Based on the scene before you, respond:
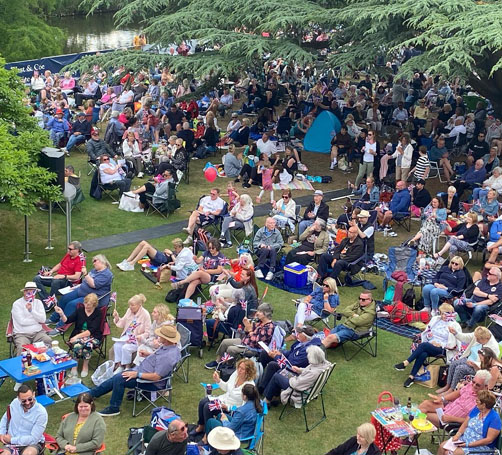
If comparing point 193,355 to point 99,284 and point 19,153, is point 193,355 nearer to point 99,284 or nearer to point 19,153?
point 99,284

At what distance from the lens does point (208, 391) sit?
31.1 ft

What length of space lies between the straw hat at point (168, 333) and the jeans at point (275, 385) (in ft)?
4.07

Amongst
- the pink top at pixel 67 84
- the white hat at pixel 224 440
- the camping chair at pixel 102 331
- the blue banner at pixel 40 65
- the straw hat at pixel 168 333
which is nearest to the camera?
the white hat at pixel 224 440

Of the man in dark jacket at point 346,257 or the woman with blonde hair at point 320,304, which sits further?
the man in dark jacket at point 346,257

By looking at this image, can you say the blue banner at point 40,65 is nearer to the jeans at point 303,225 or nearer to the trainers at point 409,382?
the jeans at point 303,225

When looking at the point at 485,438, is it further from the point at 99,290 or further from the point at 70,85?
the point at 70,85

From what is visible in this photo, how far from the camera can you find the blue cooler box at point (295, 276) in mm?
13969

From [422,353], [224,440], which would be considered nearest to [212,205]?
[422,353]

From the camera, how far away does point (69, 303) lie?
12.0 meters

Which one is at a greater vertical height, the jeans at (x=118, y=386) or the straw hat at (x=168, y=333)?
the straw hat at (x=168, y=333)

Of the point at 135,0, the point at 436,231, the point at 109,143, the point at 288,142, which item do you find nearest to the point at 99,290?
the point at 436,231

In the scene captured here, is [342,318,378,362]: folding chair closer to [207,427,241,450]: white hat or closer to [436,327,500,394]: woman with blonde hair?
[436,327,500,394]: woman with blonde hair

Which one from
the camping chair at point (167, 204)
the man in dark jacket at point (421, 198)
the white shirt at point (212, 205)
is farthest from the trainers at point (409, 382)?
the camping chair at point (167, 204)

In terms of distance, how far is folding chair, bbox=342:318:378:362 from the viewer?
454 inches
